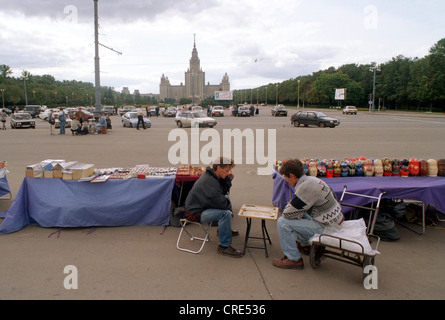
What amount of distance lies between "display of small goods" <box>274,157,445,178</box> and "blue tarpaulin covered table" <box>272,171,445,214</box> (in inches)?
9.6

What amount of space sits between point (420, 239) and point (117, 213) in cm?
531

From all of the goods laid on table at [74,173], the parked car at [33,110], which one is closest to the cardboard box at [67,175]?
the goods laid on table at [74,173]

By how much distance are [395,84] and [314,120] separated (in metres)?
62.8

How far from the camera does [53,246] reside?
16.4ft

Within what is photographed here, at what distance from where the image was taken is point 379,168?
20.4ft

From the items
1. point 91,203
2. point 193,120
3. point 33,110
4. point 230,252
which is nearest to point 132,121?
point 193,120

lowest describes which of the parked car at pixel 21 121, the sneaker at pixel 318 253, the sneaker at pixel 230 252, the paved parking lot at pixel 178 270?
the paved parking lot at pixel 178 270

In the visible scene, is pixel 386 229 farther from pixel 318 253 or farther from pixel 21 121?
pixel 21 121

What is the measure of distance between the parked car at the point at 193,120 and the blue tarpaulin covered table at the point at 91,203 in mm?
23718

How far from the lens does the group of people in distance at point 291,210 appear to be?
4207mm

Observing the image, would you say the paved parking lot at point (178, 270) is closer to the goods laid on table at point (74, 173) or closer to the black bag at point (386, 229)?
the black bag at point (386, 229)

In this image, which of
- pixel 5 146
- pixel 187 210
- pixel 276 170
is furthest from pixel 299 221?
pixel 5 146

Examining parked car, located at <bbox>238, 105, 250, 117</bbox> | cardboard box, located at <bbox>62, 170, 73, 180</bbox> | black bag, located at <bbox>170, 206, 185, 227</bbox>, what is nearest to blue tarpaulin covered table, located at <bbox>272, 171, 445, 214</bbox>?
black bag, located at <bbox>170, 206, 185, 227</bbox>

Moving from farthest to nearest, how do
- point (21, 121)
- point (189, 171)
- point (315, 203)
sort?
point (21, 121) → point (189, 171) → point (315, 203)
